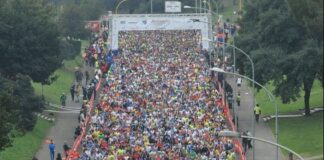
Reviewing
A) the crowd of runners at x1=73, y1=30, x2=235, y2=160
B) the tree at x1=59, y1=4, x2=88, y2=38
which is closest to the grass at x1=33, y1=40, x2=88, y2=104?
the crowd of runners at x1=73, y1=30, x2=235, y2=160

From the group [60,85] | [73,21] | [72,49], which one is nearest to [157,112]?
[60,85]

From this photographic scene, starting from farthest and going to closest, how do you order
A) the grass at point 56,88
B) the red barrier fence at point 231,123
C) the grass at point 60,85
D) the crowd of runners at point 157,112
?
1. the grass at point 60,85
2. the grass at point 56,88
3. the red barrier fence at point 231,123
4. the crowd of runners at point 157,112

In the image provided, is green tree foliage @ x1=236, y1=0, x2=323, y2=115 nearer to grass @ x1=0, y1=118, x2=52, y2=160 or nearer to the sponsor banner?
grass @ x1=0, y1=118, x2=52, y2=160

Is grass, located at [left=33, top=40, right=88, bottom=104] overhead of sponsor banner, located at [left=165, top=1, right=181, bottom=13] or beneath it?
beneath

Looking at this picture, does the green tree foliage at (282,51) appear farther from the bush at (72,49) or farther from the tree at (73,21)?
the tree at (73,21)

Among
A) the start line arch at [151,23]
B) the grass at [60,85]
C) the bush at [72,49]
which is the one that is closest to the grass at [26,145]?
the grass at [60,85]

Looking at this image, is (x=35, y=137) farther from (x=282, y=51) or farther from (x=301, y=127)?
(x=282, y=51)
